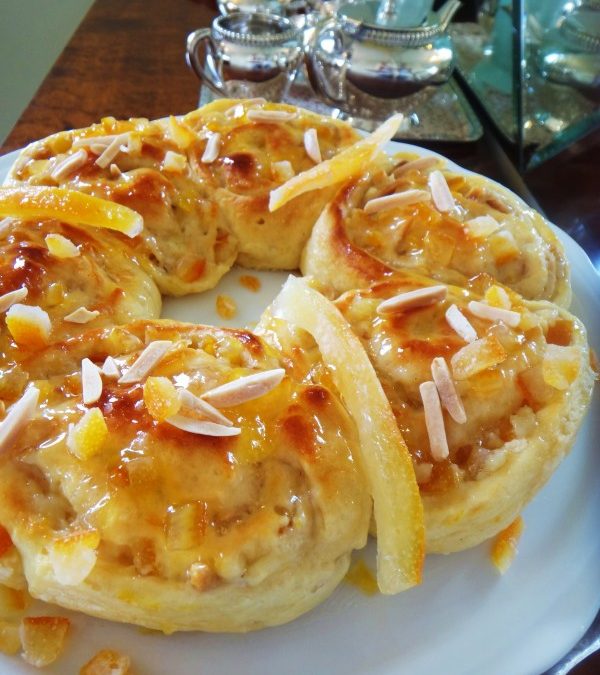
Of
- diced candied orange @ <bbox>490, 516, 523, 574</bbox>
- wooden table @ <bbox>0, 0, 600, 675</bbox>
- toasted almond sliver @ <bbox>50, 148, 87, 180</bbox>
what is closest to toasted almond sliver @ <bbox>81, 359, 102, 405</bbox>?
toasted almond sliver @ <bbox>50, 148, 87, 180</bbox>

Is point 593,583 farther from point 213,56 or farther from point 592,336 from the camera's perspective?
point 213,56

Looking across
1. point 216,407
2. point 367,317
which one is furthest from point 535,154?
point 216,407

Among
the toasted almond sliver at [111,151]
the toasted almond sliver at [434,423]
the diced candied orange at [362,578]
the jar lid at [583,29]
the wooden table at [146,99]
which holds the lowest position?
the diced candied orange at [362,578]

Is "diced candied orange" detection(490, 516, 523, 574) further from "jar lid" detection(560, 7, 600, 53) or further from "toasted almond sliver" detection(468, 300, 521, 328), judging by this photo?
"jar lid" detection(560, 7, 600, 53)

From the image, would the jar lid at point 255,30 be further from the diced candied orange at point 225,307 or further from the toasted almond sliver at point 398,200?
the diced candied orange at point 225,307

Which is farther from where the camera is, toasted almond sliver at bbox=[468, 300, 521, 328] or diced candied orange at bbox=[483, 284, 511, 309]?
diced candied orange at bbox=[483, 284, 511, 309]

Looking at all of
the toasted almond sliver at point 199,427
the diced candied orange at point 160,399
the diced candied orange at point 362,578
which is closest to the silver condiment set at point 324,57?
the diced candied orange at point 160,399

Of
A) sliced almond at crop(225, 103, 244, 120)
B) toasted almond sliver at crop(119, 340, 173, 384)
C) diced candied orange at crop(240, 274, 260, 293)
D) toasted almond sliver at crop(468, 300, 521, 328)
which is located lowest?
diced candied orange at crop(240, 274, 260, 293)
